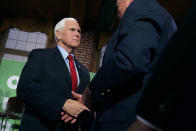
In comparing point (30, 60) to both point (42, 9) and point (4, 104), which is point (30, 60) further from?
point (42, 9)

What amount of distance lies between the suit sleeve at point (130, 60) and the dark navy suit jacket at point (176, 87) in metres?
0.45

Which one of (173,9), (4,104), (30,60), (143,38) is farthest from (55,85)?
(173,9)

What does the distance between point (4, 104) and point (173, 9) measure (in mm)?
4605

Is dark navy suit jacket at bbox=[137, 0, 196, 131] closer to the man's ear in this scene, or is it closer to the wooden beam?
the man's ear

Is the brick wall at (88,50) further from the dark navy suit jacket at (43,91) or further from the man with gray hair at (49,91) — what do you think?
the dark navy suit jacket at (43,91)

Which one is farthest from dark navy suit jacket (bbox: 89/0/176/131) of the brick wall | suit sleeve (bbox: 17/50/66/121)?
the brick wall

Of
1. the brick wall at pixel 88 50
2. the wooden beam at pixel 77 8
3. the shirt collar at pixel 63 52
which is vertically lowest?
the brick wall at pixel 88 50

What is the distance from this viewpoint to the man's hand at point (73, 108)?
124 cm

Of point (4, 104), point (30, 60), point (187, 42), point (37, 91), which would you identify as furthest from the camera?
point (4, 104)

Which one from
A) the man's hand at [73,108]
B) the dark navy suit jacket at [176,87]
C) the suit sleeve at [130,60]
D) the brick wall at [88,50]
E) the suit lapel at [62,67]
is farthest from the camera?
the brick wall at [88,50]

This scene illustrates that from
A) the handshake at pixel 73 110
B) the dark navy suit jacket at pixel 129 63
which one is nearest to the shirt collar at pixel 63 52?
the handshake at pixel 73 110

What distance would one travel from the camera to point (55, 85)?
56.4 inches

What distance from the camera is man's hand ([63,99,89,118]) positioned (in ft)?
4.07

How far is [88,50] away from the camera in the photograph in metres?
6.14
